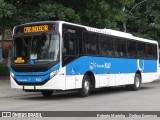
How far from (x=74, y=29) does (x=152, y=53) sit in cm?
1082

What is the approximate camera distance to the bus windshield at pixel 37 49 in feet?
56.9

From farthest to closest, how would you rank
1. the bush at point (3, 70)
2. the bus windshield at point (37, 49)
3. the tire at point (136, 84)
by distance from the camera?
the bush at point (3, 70)
the tire at point (136, 84)
the bus windshield at point (37, 49)

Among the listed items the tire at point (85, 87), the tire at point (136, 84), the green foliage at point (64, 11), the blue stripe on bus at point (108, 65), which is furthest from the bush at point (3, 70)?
the tire at point (85, 87)

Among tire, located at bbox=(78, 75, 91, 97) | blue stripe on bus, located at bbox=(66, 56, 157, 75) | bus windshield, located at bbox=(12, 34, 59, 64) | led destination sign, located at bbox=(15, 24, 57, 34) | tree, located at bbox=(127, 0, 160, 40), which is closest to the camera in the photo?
bus windshield, located at bbox=(12, 34, 59, 64)

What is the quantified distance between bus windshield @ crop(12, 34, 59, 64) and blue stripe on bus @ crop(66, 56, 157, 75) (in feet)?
3.10

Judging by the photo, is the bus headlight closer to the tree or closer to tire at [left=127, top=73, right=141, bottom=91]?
tire at [left=127, top=73, right=141, bottom=91]

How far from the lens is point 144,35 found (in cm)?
3922

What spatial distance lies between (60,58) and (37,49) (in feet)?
3.56

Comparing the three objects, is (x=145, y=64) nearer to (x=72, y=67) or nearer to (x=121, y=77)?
(x=121, y=77)

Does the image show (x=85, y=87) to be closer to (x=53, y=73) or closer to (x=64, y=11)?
(x=53, y=73)

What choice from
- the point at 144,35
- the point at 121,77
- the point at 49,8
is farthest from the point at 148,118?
the point at 144,35

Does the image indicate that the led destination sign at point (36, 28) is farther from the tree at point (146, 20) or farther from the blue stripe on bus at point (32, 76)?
the tree at point (146, 20)

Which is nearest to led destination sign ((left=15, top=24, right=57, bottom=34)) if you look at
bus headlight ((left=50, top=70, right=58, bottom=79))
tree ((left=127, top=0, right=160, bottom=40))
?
bus headlight ((left=50, top=70, right=58, bottom=79))

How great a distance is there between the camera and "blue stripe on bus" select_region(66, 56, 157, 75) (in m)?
18.4
